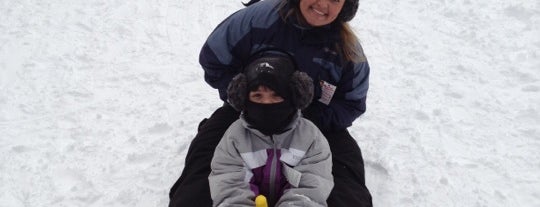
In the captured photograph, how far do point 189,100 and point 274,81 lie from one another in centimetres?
195

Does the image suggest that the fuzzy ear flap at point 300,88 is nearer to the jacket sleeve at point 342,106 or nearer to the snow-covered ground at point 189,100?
the jacket sleeve at point 342,106

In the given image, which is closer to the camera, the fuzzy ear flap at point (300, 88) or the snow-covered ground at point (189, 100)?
the fuzzy ear flap at point (300, 88)

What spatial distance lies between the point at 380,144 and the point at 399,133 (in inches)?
9.2

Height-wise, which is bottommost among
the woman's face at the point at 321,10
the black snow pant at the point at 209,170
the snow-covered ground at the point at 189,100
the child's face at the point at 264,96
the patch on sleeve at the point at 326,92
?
the snow-covered ground at the point at 189,100

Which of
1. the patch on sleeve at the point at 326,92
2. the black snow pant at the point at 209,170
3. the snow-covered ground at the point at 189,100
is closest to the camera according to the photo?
the black snow pant at the point at 209,170

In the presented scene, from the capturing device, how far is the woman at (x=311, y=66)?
251cm

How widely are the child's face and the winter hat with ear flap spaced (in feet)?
0.08

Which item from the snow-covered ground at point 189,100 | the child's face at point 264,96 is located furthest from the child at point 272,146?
the snow-covered ground at point 189,100

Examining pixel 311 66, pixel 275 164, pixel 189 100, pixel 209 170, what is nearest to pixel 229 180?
pixel 275 164

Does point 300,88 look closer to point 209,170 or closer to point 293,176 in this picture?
point 293,176

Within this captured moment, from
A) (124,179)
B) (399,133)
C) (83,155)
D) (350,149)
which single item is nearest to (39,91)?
(83,155)

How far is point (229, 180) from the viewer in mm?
2332

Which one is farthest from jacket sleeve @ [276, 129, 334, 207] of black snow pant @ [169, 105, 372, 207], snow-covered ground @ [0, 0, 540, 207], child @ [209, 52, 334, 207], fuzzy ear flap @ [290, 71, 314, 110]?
snow-covered ground @ [0, 0, 540, 207]

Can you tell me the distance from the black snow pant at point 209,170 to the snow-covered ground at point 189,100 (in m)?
0.46
